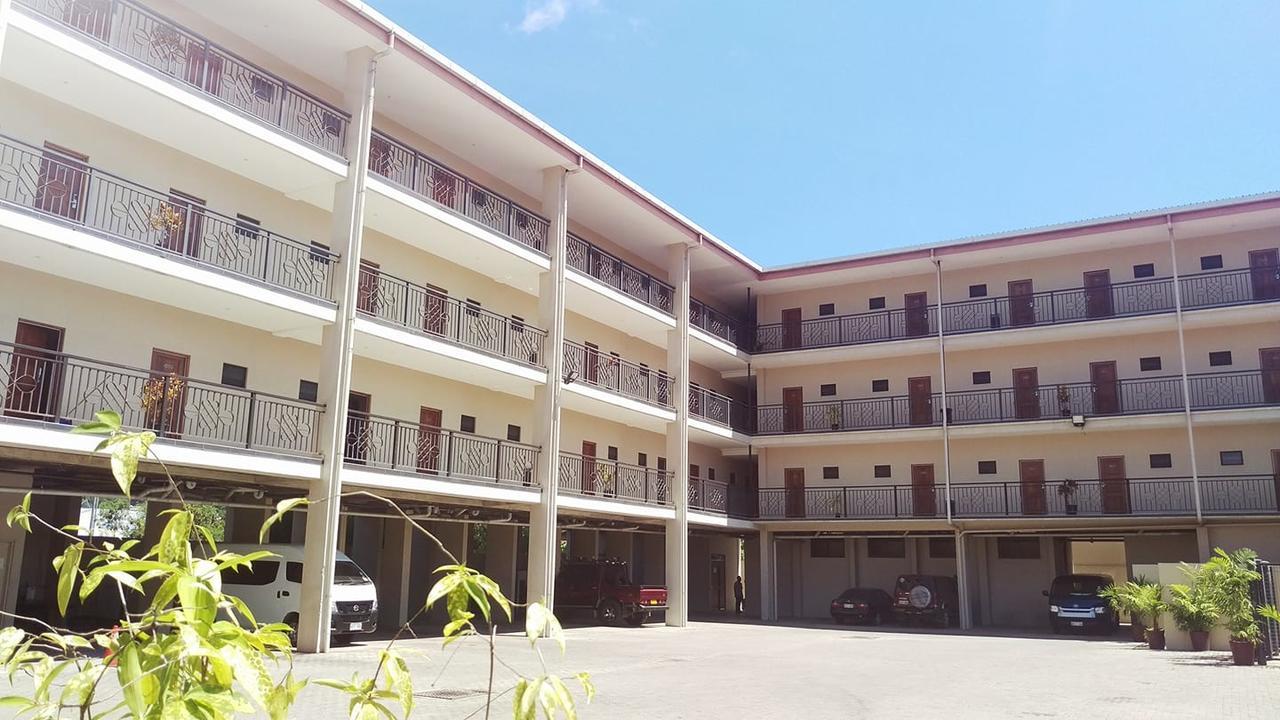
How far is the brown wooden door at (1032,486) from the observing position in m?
30.6

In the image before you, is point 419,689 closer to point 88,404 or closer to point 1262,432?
point 88,404

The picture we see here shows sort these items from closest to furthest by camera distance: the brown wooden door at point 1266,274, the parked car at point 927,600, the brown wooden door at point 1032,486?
the brown wooden door at point 1266,274
the brown wooden door at point 1032,486
the parked car at point 927,600

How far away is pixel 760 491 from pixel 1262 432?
15025 millimetres

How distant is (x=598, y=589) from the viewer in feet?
94.6

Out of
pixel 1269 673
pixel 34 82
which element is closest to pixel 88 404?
pixel 34 82

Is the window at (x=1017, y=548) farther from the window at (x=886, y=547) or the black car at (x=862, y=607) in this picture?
the black car at (x=862, y=607)

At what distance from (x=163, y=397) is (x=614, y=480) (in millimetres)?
15102

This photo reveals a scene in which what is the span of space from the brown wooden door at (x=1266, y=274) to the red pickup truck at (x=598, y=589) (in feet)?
63.1

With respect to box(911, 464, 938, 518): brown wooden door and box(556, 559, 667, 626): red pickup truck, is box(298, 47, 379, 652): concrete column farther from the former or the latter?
box(911, 464, 938, 518): brown wooden door

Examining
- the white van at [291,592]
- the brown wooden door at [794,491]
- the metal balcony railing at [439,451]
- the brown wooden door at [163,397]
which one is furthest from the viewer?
the brown wooden door at [794,491]

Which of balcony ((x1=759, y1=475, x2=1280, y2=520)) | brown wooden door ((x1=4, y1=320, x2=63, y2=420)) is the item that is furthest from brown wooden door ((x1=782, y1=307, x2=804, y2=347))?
brown wooden door ((x1=4, y1=320, x2=63, y2=420))

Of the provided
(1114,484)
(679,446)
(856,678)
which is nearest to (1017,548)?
(1114,484)

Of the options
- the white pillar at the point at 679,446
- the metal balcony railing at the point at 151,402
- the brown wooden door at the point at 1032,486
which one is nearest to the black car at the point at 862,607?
the brown wooden door at the point at 1032,486

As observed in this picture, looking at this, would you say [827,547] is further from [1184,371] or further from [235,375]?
[235,375]
